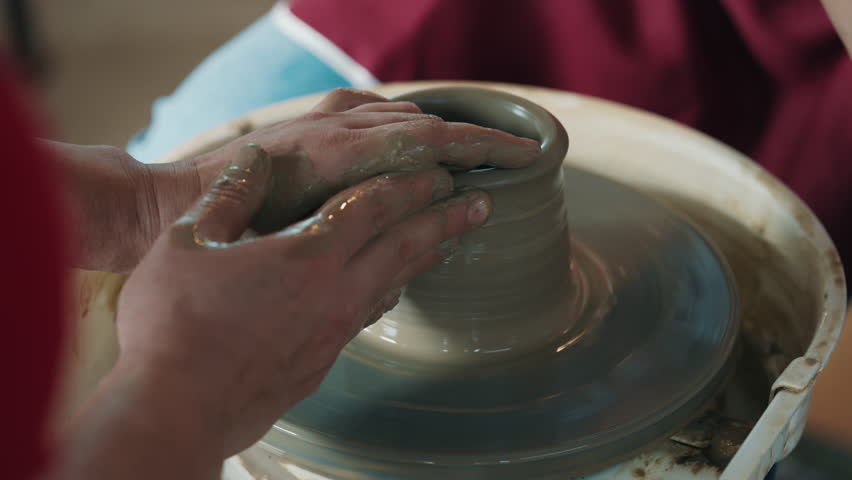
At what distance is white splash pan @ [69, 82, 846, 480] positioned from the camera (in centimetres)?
84

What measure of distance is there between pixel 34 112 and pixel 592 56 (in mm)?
1350

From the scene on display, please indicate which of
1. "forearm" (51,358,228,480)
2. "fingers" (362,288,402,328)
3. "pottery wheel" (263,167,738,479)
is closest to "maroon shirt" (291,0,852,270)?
"pottery wheel" (263,167,738,479)

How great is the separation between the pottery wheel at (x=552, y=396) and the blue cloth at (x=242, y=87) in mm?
717

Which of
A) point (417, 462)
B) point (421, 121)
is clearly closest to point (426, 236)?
point (421, 121)

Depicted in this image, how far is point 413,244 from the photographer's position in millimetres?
781

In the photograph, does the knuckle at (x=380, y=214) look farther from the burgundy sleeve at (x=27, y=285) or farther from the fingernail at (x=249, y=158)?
the burgundy sleeve at (x=27, y=285)

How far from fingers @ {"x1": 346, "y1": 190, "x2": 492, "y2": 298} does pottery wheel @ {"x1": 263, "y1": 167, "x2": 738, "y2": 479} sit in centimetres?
15

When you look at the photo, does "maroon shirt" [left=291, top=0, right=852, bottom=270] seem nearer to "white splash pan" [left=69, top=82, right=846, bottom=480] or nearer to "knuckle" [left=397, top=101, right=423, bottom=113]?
"white splash pan" [left=69, top=82, right=846, bottom=480]

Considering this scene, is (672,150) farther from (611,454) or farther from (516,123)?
(611,454)

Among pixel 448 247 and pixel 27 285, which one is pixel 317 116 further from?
pixel 27 285

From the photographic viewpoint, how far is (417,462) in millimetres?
814

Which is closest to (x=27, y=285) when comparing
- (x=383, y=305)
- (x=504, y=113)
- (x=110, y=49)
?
(x=383, y=305)

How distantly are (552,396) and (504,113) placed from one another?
324mm

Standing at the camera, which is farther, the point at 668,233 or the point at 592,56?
the point at 592,56
